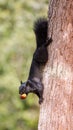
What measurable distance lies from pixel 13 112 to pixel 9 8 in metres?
1.24

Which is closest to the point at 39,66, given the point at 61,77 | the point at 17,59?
the point at 61,77

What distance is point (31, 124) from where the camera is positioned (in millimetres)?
5668

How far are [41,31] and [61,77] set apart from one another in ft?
1.06

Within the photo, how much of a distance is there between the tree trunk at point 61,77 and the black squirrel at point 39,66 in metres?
0.05

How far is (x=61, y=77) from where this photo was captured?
2.83 meters

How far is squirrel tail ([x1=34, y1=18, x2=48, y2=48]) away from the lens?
2945 millimetres

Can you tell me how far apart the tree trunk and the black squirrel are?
0.05m

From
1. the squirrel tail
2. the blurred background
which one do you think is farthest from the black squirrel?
the blurred background

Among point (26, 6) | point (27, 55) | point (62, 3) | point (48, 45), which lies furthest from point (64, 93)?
point (26, 6)

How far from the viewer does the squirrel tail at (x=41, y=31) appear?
2945 mm

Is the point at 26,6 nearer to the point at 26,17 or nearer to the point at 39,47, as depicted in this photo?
the point at 26,17

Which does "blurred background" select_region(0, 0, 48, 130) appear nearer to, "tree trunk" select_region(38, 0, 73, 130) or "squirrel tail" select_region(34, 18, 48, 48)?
"squirrel tail" select_region(34, 18, 48, 48)

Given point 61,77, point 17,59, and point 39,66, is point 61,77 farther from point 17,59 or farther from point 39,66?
point 17,59

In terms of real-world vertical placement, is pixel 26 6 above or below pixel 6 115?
above
